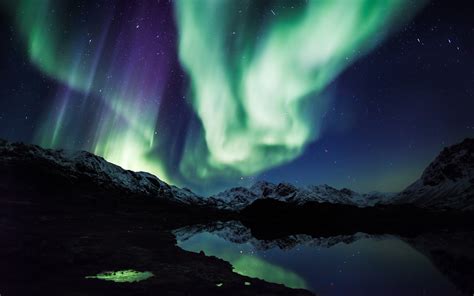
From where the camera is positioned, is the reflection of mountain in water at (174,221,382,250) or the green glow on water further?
the reflection of mountain in water at (174,221,382,250)

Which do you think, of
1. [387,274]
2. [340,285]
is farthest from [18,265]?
[387,274]

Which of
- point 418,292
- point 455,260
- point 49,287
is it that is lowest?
point 49,287

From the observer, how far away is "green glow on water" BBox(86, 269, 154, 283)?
27.5 metres

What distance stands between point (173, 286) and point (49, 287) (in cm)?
866

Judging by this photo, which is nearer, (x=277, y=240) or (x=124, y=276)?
(x=124, y=276)

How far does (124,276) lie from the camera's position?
29.0 meters

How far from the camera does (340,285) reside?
35125 mm

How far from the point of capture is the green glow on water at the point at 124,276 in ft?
90.3

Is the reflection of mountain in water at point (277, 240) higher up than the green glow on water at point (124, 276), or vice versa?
the reflection of mountain in water at point (277, 240)

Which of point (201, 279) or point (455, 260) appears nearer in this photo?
point (201, 279)

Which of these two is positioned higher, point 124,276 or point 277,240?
point 277,240

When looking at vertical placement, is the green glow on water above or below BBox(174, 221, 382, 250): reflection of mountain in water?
below

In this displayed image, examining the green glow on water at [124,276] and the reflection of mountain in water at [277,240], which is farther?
the reflection of mountain in water at [277,240]

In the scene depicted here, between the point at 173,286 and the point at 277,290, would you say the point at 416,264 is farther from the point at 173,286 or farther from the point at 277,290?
the point at 173,286
